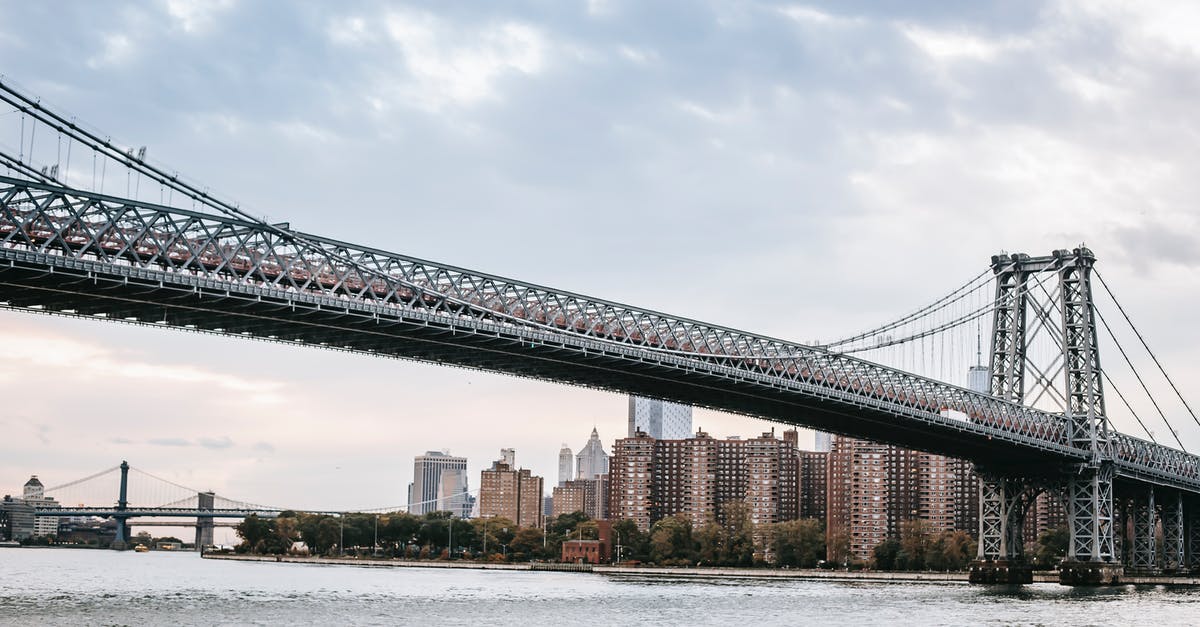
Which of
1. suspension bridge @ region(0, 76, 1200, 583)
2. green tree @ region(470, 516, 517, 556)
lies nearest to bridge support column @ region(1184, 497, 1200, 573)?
suspension bridge @ region(0, 76, 1200, 583)

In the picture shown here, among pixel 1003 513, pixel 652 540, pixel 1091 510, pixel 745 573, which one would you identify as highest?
pixel 1091 510

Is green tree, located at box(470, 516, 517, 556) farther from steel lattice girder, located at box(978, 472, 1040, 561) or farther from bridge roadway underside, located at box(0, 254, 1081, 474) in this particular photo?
bridge roadway underside, located at box(0, 254, 1081, 474)

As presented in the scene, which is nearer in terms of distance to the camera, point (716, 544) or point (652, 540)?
point (716, 544)

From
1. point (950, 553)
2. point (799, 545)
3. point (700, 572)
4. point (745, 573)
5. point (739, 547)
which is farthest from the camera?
point (739, 547)

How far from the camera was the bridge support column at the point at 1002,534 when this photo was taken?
336 ft

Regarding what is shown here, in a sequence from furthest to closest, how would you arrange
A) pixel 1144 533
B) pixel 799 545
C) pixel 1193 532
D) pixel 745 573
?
pixel 799 545 < pixel 745 573 < pixel 1193 532 < pixel 1144 533

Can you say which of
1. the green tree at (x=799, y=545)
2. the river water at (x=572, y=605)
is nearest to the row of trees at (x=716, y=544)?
the green tree at (x=799, y=545)

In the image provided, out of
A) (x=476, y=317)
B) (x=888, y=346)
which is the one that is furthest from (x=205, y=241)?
(x=888, y=346)

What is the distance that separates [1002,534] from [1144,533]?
2840 cm

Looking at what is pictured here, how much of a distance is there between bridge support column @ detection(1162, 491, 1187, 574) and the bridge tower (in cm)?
1631

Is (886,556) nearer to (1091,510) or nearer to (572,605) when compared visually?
(1091,510)

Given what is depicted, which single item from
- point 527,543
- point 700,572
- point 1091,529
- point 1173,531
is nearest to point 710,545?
point 700,572

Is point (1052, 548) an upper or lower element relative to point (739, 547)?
upper

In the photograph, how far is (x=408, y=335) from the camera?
66.8 metres
